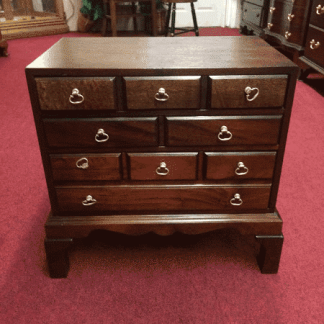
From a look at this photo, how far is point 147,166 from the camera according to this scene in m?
1.07

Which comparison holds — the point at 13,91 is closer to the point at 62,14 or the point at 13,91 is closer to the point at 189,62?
the point at 189,62

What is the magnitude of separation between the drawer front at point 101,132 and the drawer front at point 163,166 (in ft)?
0.15

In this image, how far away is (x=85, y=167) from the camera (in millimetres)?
1061

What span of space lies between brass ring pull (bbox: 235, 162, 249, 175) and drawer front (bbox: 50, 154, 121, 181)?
0.35 meters

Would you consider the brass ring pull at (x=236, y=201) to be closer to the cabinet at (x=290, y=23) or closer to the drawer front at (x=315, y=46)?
the drawer front at (x=315, y=46)

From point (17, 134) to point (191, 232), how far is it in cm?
145

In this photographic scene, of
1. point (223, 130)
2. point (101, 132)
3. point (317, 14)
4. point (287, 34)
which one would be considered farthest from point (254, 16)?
point (101, 132)

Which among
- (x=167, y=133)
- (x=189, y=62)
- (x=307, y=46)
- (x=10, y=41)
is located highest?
(x=189, y=62)

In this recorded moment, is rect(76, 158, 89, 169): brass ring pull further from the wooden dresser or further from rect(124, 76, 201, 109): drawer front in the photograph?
rect(124, 76, 201, 109): drawer front

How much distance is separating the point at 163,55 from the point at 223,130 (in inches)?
11.4

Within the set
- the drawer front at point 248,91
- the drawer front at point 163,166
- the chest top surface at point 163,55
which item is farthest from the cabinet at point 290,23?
the drawer front at point 163,166

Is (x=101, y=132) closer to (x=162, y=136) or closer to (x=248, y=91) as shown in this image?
(x=162, y=136)

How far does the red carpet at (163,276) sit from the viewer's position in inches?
41.5

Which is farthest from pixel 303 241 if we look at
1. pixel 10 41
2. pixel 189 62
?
pixel 10 41
